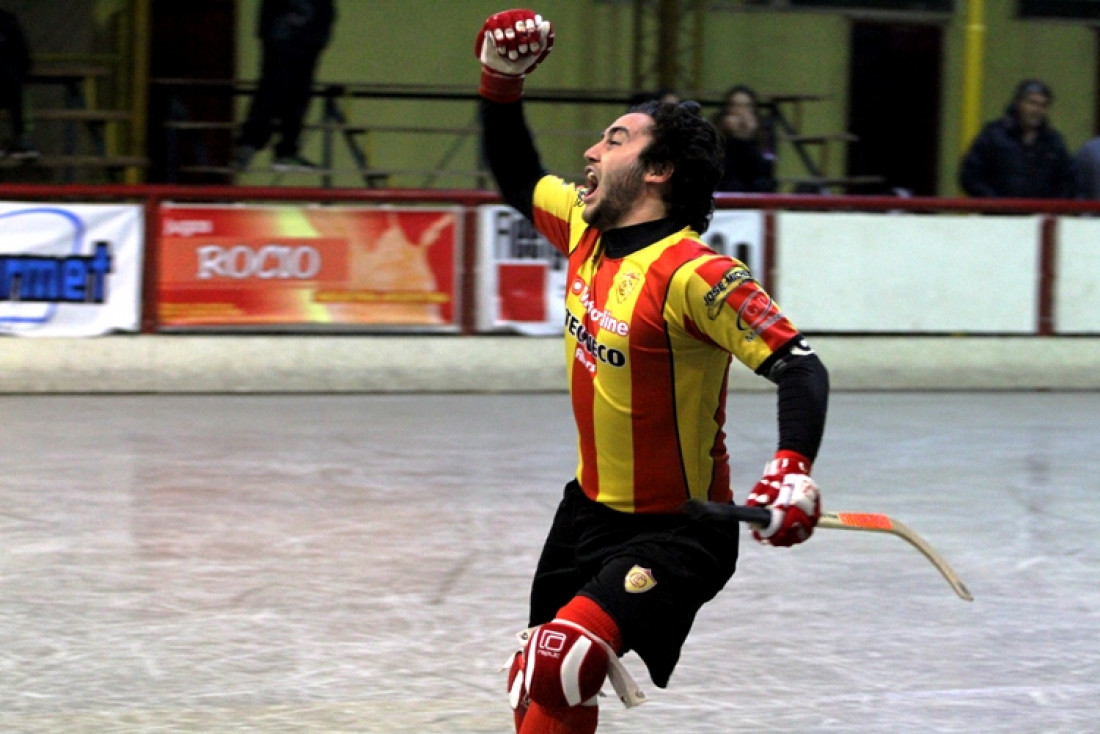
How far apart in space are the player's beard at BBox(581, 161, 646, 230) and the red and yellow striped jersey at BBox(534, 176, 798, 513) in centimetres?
11

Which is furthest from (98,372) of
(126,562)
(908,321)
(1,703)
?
(1,703)

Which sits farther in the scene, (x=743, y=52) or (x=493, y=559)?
(x=743, y=52)

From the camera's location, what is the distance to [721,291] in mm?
3643

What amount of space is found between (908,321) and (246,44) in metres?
7.68

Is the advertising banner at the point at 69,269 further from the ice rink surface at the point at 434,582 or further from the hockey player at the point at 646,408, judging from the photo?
the hockey player at the point at 646,408

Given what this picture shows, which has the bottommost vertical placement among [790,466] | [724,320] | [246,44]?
[790,466]

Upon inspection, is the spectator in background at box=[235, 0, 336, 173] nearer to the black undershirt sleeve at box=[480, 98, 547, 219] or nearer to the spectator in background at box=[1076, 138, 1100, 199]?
the spectator in background at box=[1076, 138, 1100, 199]

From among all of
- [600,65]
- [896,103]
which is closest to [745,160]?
[600,65]

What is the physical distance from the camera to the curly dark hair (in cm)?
383

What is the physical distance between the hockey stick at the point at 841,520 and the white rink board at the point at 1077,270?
9.02 metres

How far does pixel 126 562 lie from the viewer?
6.68m

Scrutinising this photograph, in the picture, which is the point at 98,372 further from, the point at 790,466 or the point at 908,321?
the point at 790,466

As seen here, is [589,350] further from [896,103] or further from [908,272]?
[896,103]

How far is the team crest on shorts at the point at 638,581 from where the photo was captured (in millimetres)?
3711
